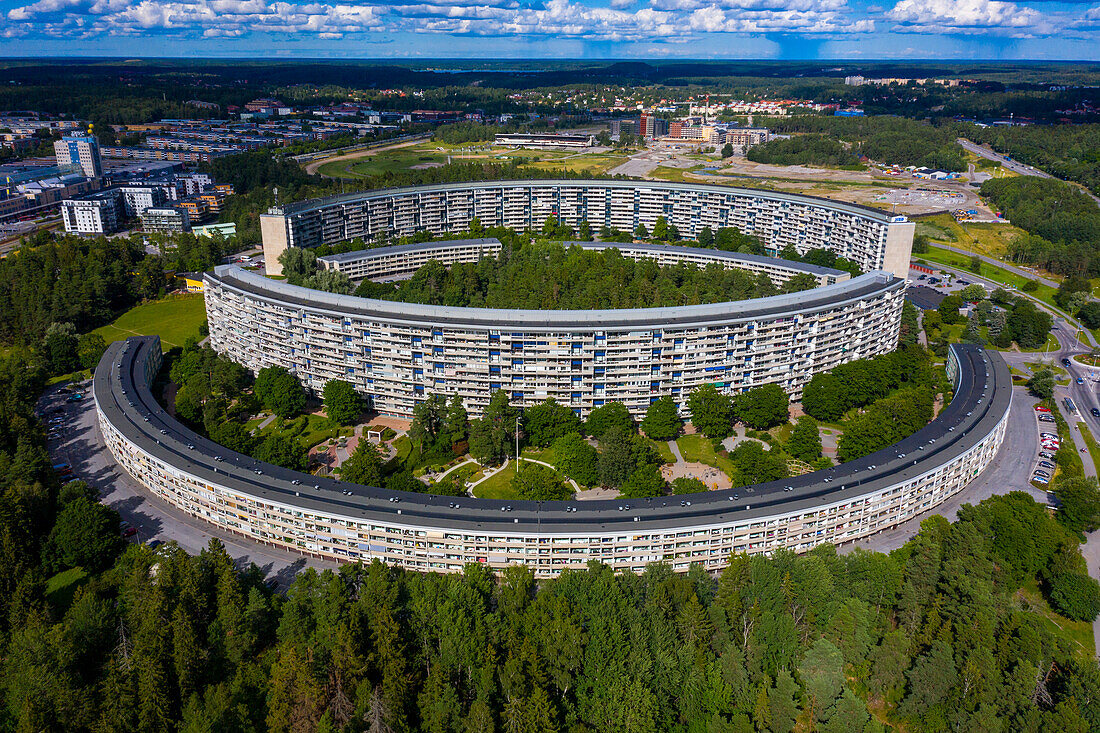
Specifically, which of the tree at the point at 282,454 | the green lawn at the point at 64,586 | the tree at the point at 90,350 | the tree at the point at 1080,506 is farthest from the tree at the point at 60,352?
the tree at the point at 1080,506

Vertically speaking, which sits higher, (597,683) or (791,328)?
(791,328)

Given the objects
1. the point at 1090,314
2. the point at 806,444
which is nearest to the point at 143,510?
the point at 806,444

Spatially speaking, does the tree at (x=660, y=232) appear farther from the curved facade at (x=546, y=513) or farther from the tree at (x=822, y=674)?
the tree at (x=822, y=674)

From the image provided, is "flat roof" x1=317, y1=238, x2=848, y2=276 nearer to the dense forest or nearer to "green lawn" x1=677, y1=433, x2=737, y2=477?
"green lawn" x1=677, y1=433, x2=737, y2=477

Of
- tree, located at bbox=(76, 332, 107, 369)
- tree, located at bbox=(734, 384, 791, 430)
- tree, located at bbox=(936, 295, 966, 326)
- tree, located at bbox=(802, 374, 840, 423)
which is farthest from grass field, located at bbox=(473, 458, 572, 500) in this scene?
tree, located at bbox=(936, 295, 966, 326)

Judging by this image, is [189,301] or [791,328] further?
[189,301]

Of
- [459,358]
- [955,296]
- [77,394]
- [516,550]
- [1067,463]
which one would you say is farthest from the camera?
[955,296]

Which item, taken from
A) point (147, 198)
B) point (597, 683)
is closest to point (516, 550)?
point (597, 683)

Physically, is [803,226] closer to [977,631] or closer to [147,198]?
[977,631]
